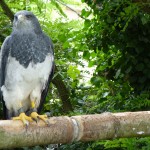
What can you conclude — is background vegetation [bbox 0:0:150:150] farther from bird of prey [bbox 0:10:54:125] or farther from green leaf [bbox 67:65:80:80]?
bird of prey [bbox 0:10:54:125]

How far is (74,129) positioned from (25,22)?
1.15 metres

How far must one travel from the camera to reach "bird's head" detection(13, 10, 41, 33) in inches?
121

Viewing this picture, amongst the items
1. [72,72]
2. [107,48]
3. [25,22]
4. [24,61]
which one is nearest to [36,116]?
[24,61]

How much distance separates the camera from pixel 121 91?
157 inches

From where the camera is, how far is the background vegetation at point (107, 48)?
3643 mm

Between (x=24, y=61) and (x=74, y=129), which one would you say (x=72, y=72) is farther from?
(x=74, y=129)

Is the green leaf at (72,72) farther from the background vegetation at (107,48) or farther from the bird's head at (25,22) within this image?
the bird's head at (25,22)

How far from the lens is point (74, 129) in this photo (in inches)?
90.9

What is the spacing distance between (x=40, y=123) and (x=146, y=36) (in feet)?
5.89

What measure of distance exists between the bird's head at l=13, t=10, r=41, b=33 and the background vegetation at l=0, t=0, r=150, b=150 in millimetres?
767

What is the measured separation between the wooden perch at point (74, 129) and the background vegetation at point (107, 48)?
0.92 m

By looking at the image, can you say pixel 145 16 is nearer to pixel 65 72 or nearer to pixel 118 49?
pixel 118 49

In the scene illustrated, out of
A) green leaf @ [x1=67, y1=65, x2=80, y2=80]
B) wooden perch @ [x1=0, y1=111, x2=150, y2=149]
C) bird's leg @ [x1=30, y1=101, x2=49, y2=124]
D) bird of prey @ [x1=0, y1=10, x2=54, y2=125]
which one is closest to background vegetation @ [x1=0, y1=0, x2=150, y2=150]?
green leaf @ [x1=67, y1=65, x2=80, y2=80]

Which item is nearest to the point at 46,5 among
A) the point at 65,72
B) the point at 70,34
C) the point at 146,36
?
the point at 70,34
